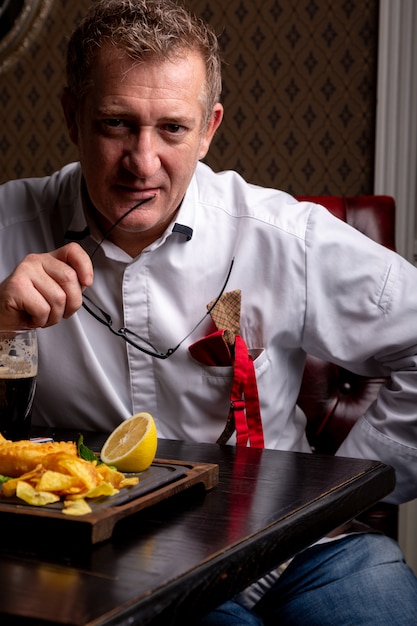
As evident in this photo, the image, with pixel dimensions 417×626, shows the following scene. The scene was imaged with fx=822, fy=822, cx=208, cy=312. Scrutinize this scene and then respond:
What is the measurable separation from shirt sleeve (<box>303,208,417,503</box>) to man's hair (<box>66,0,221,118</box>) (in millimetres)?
373

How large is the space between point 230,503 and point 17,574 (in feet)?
1.02

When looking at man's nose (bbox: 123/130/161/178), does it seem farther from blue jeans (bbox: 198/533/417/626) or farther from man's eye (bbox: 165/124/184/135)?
blue jeans (bbox: 198/533/417/626)

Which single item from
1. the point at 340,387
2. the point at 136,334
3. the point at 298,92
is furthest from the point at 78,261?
the point at 298,92

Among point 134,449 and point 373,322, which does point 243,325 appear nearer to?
point 373,322

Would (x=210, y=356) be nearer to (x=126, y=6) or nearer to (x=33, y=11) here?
(x=126, y=6)

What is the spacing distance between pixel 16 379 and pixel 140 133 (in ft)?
1.71

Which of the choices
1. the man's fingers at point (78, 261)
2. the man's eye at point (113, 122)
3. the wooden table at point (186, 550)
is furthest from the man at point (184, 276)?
the wooden table at point (186, 550)

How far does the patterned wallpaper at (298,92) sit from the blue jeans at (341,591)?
1.64m

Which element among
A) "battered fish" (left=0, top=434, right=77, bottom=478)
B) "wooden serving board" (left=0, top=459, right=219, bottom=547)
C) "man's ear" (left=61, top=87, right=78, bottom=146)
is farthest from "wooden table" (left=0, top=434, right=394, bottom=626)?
"man's ear" (left=61, top=87, right=78, bottom=146)

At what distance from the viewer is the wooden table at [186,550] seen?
2.11 ft

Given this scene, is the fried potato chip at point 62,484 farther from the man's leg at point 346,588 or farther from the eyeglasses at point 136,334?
the eyeglasses at point 136,334

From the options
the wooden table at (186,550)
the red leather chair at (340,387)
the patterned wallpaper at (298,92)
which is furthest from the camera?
the patterned wallpaper at (298,92)

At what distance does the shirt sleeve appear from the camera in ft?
5.19

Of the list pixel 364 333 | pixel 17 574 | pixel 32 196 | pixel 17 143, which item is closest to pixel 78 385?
pixel 32 196
